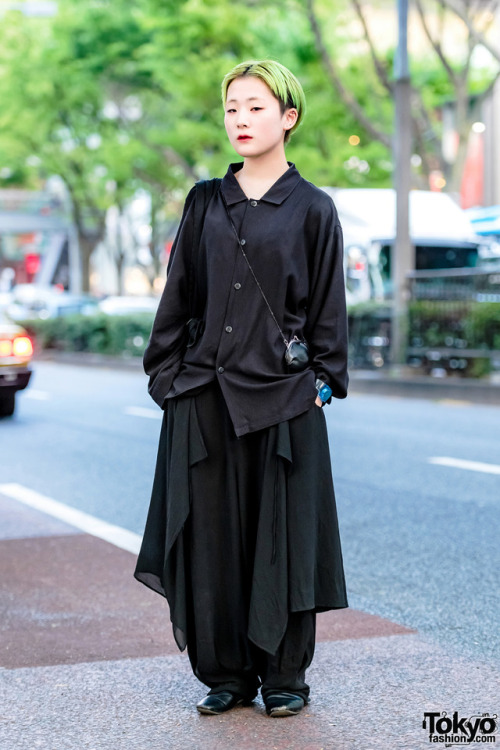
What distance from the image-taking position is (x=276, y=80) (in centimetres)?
362

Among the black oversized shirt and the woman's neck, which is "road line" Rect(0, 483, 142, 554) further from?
the woman's neck

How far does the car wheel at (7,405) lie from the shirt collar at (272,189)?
10.3 meters

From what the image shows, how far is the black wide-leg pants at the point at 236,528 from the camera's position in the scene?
357cm

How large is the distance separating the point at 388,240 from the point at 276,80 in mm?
18512

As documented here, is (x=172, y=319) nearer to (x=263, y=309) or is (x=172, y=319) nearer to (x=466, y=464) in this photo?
(x=263, y=309)

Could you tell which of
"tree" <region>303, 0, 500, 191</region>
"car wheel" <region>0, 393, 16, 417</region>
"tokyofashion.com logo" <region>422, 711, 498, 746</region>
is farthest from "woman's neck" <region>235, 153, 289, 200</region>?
"tree" <region>303, 0, 500, 191</region>

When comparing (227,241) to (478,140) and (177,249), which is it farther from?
(478,140)

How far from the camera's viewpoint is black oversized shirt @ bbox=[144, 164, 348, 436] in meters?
3.58

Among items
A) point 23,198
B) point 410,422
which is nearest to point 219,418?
point 410,422

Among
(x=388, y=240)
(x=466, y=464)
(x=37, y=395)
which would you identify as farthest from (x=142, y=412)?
(x=388, y=240)

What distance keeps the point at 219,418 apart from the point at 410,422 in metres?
9.61

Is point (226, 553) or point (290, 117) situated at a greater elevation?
point (290, 117)

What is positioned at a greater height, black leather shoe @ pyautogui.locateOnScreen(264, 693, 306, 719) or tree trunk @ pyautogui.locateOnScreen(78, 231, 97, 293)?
tree trunk @ pyautogui.locateOnScreen(78, 231, 97, 293)

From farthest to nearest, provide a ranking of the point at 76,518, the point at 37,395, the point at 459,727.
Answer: the point at 37,395, the point at 76,518, the point at 459,727
